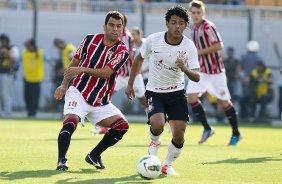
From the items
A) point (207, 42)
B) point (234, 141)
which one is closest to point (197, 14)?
point (207, 42)

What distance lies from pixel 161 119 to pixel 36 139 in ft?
19.4

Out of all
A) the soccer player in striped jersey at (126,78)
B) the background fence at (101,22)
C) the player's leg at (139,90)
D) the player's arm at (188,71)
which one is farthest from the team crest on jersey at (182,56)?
the background fence at (101,22)

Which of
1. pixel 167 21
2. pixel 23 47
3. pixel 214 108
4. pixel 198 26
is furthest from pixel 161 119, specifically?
pixel 23 47

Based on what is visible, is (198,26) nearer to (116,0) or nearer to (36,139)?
(36,139)

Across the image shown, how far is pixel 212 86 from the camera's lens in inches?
651

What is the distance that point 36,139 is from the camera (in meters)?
16.2

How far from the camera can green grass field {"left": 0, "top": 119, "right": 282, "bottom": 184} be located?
10211 mm

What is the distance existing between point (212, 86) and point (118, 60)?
18.7 ft

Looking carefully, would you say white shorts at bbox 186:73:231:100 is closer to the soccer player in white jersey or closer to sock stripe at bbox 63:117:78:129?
the soccer player in white jersey

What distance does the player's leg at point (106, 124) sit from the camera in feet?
36.8

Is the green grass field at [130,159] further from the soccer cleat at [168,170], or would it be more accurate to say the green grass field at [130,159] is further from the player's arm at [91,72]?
the player's arm at [91,72]

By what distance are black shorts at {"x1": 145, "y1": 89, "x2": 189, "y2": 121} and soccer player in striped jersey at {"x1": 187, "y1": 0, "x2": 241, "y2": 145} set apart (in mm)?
5069

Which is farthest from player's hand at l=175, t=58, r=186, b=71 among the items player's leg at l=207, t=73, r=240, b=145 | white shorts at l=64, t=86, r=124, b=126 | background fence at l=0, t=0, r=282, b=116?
background fence at l=0, t=0, r=282, b=116

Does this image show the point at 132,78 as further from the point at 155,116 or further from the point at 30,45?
the point at 30,45
